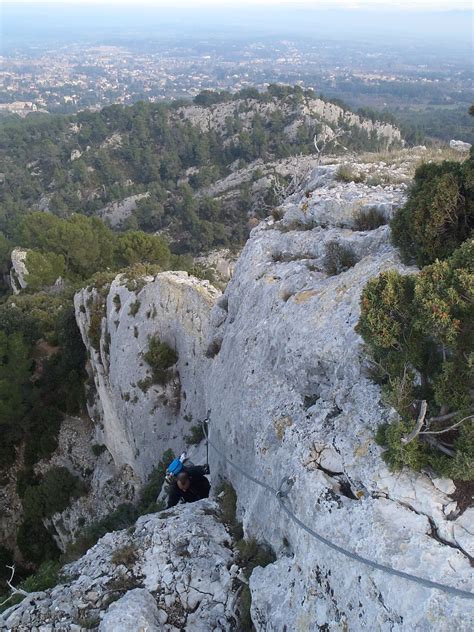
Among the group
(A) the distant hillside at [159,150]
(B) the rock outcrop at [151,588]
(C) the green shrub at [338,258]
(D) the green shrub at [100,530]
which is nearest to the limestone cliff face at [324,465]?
(C) the green shrub at [338,258]

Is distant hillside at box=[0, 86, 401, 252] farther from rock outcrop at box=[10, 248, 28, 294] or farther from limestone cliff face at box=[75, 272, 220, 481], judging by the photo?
limestone cliff face at box=[75, 272, 220, 481]

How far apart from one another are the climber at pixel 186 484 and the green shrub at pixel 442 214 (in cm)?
804

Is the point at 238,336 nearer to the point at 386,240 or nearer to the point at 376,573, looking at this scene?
the point at 386,240

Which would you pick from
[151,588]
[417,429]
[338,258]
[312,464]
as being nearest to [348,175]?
[338,258]

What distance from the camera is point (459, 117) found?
15312 centimetres

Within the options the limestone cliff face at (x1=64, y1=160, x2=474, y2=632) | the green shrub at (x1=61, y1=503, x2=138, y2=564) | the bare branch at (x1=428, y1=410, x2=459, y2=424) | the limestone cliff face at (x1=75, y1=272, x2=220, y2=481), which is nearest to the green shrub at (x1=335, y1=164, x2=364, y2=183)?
the limestone cliff face at (x1=64, y1=160, x2=474, y2=632)

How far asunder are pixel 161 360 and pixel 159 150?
89.5m

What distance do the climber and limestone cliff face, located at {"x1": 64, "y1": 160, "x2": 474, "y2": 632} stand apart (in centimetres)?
94

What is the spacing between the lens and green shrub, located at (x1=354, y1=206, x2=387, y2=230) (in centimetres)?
1159

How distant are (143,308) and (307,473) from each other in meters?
14.7

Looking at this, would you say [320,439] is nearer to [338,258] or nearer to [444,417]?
[444,417]

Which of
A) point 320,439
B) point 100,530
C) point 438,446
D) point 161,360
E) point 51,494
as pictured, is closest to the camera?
point 438,446

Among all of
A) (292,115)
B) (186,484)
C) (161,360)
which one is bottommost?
(161,360)

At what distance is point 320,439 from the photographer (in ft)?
24.6
